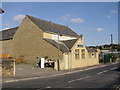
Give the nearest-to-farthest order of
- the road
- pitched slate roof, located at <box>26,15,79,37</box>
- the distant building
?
the road < the distant building < pitched slate roof, located at <box>26,15,79,37</box>

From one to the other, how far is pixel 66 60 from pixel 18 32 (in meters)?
12.6

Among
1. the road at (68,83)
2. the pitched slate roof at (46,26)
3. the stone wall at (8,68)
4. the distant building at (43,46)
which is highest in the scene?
the pitched slate roof at (46,26)

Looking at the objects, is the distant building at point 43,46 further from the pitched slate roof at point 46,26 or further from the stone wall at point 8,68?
the stone wall at point 8,68

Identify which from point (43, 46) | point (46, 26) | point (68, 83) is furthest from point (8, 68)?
point (46, 26)

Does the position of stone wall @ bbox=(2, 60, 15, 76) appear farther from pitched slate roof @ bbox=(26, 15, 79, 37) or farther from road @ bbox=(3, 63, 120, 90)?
pitched slate roof @ bbox=(26, 15, 79, 37)

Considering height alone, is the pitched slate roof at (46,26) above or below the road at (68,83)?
above

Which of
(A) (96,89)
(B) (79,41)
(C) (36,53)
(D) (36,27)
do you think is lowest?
(A) (96,89)

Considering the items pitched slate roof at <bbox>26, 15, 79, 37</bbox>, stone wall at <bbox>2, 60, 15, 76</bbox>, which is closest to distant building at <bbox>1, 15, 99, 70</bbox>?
pitched slate roof at <bbox>26, 15, 79, 37</bbox>

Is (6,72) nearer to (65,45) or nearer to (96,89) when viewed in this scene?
(96,89)

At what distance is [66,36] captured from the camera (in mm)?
42344

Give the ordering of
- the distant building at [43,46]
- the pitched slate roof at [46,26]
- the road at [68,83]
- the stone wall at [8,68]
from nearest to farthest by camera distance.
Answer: the road at [68,83] → the stone wall at [8,68] → the distant building at [43,46] → the pitched slate roof at [46,26]

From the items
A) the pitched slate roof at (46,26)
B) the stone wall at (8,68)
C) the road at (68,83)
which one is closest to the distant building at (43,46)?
the pitched slate roof at (46,26)

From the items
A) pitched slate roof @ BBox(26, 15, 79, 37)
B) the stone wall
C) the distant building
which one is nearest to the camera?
the stone wall

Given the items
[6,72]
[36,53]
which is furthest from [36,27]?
[6,72]
